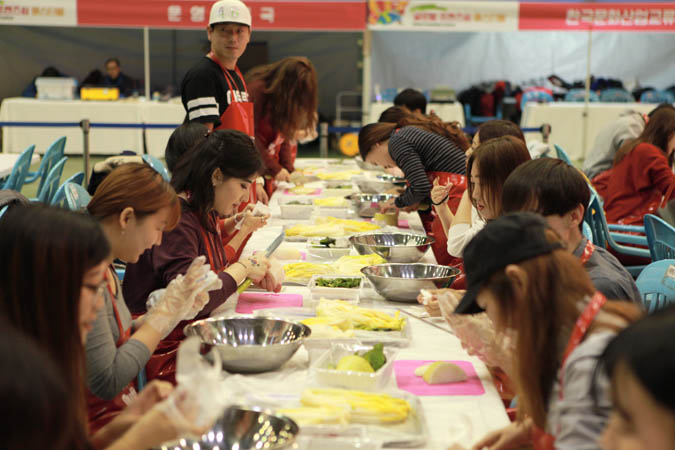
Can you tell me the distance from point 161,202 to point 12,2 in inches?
371

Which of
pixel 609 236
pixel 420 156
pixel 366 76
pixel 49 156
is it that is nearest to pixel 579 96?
pixel 366 76

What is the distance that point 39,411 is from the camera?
98 centimetres

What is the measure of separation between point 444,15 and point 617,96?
158 inches

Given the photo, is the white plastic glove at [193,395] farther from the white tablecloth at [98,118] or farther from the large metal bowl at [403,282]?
the white tablecloth at [98,118]

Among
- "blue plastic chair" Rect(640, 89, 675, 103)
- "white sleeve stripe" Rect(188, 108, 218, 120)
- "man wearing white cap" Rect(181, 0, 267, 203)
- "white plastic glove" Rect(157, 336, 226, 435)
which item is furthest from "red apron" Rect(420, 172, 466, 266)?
"blue plastic chair" Rect(640, 89, 675, 103)

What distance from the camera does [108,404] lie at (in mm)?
2049

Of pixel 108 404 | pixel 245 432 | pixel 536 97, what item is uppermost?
pixel 536 97


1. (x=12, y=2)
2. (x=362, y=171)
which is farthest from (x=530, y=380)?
(x=12, y=2)

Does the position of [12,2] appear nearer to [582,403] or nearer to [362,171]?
[362,171]

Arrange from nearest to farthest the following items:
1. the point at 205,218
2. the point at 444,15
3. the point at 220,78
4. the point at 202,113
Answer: the point at 205,218, the point at 202,113, the point at 220,78, the point at 444,15

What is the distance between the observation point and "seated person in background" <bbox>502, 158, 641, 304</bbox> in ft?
6.98

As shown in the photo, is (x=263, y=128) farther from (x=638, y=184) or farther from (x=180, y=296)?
(x=180, y=296)

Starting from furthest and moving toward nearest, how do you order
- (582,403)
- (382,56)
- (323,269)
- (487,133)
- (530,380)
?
(382,56), (487,133), (323,269), (530,380), (582,403)

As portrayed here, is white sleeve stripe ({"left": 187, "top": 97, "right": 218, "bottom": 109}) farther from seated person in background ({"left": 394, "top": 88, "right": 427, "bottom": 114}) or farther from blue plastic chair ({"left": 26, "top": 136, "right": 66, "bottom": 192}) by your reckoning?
seated person in background ({"left": 394, "top": 88, "right": 427, "bottom": 114})
